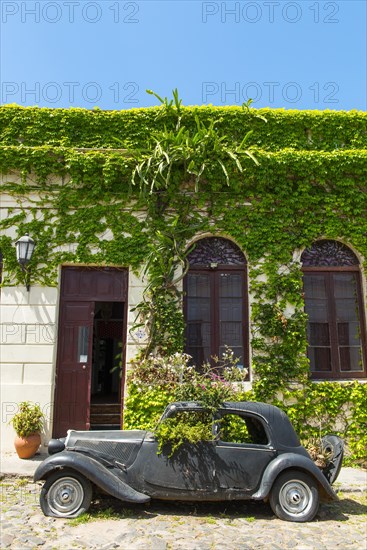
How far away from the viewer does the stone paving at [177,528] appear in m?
4.61

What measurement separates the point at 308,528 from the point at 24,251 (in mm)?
6404

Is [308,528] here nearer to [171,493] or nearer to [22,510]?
[171,493]

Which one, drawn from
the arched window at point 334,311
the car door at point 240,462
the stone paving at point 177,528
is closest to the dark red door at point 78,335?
the stone paving at point 177,528

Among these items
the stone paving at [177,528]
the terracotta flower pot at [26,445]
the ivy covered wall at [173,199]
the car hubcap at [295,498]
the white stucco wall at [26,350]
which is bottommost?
the stone paving at [177,528]

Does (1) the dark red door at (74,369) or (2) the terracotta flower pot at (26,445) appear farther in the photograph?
(1) the dark red door at (74,369)

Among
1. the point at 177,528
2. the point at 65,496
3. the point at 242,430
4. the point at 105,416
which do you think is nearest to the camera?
the point at 177,528

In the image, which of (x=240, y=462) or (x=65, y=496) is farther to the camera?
(x=240, y=462)

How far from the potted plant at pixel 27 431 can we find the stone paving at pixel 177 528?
1799 millimetres

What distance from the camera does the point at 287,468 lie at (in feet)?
17.6

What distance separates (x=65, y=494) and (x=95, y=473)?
0.49 meters

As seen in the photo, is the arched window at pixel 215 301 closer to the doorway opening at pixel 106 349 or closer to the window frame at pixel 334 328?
the window frame at pixel 334 328

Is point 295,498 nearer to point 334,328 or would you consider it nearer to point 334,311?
point 334,328

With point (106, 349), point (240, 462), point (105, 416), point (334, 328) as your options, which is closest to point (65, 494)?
point (240, 462)

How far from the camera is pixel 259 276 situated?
8.90 meters
